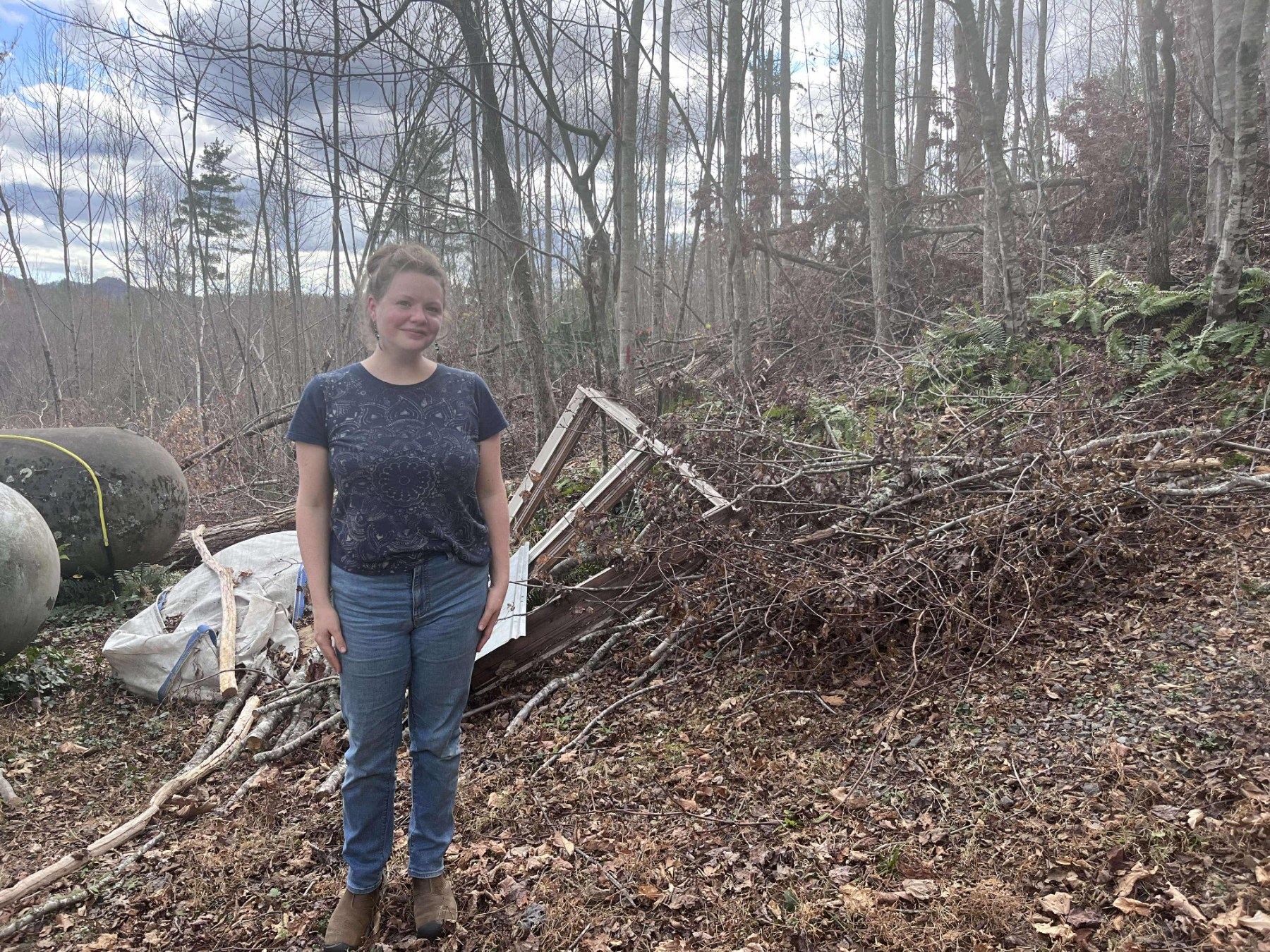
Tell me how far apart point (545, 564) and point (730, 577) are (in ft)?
4.61

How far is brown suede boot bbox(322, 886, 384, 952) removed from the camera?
262cm

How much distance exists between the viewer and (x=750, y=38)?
35.6 feet

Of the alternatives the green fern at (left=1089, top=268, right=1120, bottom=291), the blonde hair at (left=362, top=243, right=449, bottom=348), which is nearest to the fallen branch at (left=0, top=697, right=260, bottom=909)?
the blonde hair at (left=362, top=243, right=449, bottom=348)

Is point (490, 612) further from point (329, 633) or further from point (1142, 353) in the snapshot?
point (1142, 353)

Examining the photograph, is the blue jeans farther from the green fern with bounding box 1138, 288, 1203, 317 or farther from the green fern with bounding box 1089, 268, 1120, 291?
the green fern with bounding box 1089, 268, 1120, 291

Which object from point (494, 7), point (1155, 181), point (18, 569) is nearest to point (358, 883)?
point (18, 569)

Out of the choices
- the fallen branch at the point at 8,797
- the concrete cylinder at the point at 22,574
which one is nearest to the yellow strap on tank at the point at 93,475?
the concrete cylinder at the point at 22,574

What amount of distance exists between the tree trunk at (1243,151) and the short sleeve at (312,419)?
727 cm

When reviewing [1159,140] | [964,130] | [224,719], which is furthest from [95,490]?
[964,130]

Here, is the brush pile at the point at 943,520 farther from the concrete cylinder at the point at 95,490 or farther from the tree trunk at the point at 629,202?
the concrete cylinder at the point at 95,490

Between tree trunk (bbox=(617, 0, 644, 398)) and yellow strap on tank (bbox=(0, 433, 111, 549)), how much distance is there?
16.2ft

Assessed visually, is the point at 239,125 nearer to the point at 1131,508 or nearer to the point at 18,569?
the point at 18,569

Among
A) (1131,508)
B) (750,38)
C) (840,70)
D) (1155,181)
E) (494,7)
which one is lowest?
(1131,508)

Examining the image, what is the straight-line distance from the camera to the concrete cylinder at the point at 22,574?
5.14 meters
